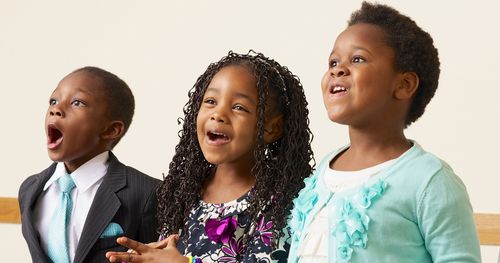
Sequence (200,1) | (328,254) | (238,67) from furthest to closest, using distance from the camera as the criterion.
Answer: (200,1) → (238,67) → (328,254)

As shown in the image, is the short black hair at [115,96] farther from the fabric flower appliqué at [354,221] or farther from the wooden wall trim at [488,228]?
the wooden wall trim at [488,228]

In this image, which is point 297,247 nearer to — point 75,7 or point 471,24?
point 471,24

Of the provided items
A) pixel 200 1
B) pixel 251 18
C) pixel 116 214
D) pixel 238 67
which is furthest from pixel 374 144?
pixel 200 1

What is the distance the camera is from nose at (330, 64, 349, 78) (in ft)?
4.50

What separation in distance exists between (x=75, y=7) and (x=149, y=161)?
0.76 meters

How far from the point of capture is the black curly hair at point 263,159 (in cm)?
162

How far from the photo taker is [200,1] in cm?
314

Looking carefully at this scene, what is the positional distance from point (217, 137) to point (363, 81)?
39 cm

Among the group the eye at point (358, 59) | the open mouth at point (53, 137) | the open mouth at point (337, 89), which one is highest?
the eye at point (358, 59)

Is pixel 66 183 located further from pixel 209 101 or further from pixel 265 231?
pixel 265 231

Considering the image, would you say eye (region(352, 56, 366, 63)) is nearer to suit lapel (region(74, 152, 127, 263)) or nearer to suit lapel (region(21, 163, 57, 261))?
suit lapel (region(74, 152, 127, 263))

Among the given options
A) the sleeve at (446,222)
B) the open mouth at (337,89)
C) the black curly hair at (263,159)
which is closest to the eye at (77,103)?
the black curly hair at (263,159)

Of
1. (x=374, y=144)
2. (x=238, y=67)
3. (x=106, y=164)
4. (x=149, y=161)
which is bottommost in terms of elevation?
(x=149, y=161)

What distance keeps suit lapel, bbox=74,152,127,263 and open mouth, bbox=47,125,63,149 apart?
0.14 m
